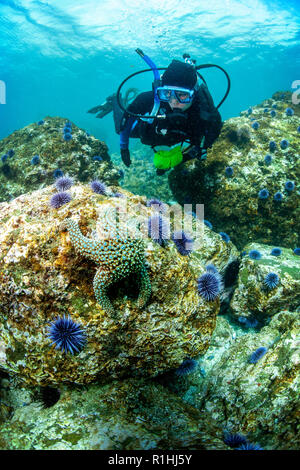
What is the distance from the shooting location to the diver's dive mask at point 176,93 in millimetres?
5062

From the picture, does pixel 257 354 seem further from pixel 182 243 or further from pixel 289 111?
pixel 289 111

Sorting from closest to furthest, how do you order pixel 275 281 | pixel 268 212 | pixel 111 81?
pixel 275 281, pixel 268 212, pixel 111 81

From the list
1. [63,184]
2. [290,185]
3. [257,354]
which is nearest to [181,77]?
[63,184]

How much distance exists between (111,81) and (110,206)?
72398 mm

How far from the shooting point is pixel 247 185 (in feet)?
21.0

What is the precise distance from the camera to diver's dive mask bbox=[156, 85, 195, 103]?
5.06 meters

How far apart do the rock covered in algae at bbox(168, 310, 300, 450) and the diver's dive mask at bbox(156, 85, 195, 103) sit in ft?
16.5

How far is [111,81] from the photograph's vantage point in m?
61.2

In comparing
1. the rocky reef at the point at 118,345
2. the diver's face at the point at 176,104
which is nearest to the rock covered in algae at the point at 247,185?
the diver's face at the point at 176,104

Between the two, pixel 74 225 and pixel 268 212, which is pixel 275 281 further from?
pixel 74 225

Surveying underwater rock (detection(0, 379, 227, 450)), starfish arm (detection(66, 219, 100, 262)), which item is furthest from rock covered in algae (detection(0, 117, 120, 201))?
underwater rock (detection(0, 379, 227, 450))
